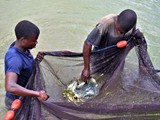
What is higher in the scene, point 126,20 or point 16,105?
point 126,20

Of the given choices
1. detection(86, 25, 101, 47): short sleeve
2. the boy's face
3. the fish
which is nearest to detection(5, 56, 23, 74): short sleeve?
the boy's face

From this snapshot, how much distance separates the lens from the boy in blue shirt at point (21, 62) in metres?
2.34

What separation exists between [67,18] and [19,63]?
4.38 metres

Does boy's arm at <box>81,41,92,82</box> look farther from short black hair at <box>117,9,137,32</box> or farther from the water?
the water

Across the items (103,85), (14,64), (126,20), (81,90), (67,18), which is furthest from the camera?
(67,18)

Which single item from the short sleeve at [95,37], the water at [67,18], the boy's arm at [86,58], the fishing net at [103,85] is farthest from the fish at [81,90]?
the water at [67,18]

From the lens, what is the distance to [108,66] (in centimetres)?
329

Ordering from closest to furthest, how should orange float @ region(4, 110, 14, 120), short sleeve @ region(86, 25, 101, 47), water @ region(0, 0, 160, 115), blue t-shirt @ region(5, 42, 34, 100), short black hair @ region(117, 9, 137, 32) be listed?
1. orange float @ region(4, 110, 14, 120)
2. blue t-shirt @ region(5, 42, 34, 100)
3. short black hair @ region(117, 9, 137, 32)
4. short sleeve @ region(86, 25, 101, 47)
5. water @ region(0, 0, 160, 115)

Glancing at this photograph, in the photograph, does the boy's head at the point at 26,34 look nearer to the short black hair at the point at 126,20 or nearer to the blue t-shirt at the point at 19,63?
the blue t-shirt at the point at 19,63

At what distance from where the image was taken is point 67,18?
6668mm

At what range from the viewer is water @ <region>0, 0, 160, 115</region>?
5707 millimetres

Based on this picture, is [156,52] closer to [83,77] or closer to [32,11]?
[83,77]

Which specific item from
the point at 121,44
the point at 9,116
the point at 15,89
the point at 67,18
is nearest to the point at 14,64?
the point at 15,89

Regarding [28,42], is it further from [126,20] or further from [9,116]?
[126,20]
